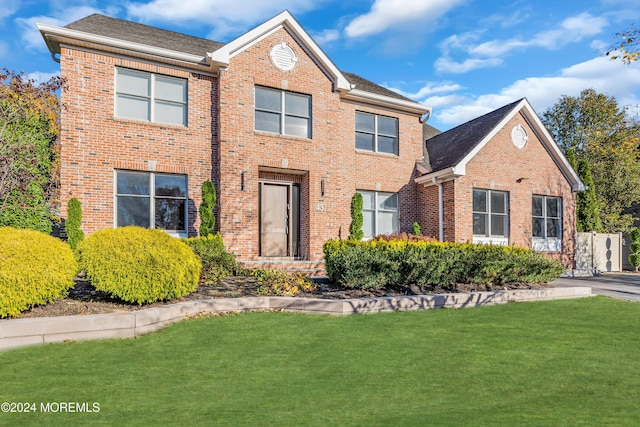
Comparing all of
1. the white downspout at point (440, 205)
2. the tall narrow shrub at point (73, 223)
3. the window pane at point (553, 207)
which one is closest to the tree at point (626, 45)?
the white downspout at point (440, 205)

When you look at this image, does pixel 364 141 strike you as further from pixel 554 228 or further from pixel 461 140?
pixel 554 228

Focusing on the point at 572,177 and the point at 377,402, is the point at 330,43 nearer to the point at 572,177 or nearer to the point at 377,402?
the point at 572,177

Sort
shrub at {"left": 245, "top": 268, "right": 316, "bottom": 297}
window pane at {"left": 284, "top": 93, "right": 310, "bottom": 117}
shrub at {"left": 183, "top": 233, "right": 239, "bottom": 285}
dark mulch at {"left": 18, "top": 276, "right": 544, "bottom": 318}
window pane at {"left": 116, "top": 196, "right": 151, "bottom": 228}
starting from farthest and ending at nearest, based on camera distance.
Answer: window pane at {"left": 284, "top": 93, "right": 310, "bottom": 117} → window pane at {"left": 116, "top": 196, "right": 151, "bottom": 228} → shrub at {"left": 183, "top": 233, "right": 239, "bottom": 285} → shrub at {"left": 245, "top": 268, "right": 316, "bottom": 297} → dark mulch at {"left": 18, "top": 276, "right": 544, "bottom": 318}

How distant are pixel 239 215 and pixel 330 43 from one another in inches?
291

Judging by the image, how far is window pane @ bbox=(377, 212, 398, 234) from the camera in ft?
53.6

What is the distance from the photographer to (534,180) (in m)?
17.4

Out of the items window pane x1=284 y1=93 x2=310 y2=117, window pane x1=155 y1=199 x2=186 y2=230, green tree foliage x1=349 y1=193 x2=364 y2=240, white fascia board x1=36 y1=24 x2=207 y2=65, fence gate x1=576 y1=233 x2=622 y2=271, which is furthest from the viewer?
fence gate x1=576 y1=233 x2=622 y2=271

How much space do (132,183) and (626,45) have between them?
12.9 meters

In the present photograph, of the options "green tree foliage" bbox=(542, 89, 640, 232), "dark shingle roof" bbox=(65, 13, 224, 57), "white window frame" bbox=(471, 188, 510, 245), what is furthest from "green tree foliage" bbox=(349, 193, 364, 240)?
"green tree foliage" bbox=(542, 89, 640, 232)

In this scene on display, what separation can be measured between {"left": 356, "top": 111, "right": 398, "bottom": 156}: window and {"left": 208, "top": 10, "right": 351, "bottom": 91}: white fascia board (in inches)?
74.7

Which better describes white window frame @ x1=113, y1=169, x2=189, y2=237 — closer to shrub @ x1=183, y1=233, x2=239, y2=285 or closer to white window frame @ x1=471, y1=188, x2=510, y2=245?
shrub @ x1=183, y1=233, x2=239, y2=285

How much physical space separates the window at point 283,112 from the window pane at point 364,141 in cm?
255

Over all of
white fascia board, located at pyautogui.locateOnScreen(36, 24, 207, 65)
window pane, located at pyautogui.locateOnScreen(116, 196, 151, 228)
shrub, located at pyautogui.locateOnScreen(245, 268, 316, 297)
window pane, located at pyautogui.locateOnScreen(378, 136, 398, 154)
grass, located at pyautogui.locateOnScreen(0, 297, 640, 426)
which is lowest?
grass, located at pyautogui.locateOnScreen(0, 297, 640, 426)

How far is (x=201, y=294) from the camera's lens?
324 inches
